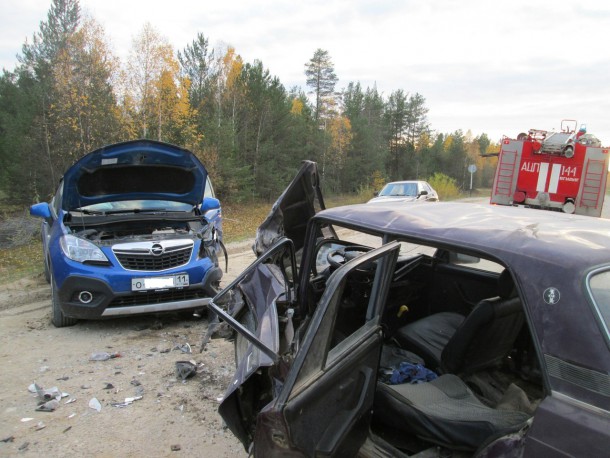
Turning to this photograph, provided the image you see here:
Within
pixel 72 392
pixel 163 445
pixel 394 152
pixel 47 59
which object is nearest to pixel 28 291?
pixel 72 392

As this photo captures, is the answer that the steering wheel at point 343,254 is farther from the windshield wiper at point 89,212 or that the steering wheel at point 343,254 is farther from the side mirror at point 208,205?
the windshield wiper at point 89,212

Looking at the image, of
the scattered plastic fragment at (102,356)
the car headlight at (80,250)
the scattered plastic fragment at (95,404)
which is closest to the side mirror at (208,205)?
the car headlight at (80,250)

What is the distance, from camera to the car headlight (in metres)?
4.58

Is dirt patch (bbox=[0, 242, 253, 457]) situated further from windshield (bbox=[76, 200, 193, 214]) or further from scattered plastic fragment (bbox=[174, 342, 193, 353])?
windshield (bbox=[76, 200, 193, 214])

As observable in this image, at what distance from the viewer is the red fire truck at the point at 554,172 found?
10898 millimetres

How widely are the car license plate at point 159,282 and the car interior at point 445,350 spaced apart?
78.4 inches

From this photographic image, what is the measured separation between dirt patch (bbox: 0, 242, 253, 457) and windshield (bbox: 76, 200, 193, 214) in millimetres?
1411

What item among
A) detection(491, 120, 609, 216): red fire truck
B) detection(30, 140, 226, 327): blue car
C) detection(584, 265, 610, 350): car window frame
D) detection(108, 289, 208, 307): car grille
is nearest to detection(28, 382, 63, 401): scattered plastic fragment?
detection(30, 140, 226, 327): blue car

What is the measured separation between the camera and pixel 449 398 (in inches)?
90.8

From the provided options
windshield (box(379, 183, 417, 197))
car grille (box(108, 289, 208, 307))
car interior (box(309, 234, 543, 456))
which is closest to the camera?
car interior (box(309, 234, 543, 456))

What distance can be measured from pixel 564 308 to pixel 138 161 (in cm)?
499

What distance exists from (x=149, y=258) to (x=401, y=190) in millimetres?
10704

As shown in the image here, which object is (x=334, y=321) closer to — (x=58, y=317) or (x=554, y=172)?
(x=58, y=317)

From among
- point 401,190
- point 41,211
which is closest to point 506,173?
point 401,190
